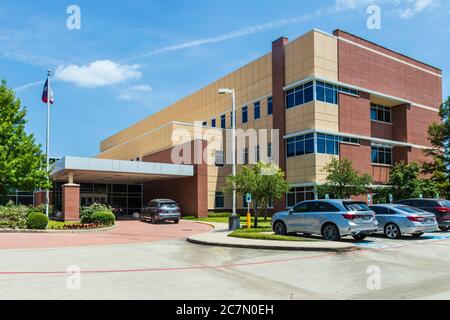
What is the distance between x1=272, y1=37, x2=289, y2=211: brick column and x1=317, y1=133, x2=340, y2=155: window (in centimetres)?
408

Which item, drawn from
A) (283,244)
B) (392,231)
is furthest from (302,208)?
(392,231)

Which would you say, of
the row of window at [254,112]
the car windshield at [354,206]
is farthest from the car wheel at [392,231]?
the row of window at [254,112]

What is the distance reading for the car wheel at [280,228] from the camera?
19812mm

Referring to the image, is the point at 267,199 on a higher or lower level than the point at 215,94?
lower

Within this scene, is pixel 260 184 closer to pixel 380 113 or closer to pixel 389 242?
pixel 389 242

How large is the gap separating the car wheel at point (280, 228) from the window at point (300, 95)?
20.0m

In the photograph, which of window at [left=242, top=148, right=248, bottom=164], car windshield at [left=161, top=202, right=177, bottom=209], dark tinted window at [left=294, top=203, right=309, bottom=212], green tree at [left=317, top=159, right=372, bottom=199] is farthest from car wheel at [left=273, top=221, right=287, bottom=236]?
window at [left=242, top=148, right=248, bottom=164]

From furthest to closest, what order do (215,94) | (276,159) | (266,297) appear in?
(215,94) → (276,159) → (266,297)

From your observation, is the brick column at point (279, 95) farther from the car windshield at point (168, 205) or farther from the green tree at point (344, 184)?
the car windshield at point (168, 205)

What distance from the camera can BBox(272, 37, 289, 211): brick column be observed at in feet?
135

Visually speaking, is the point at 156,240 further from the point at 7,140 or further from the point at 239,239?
the point at 7,140

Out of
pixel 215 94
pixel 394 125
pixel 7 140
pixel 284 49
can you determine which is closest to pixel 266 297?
pixel 7 140
